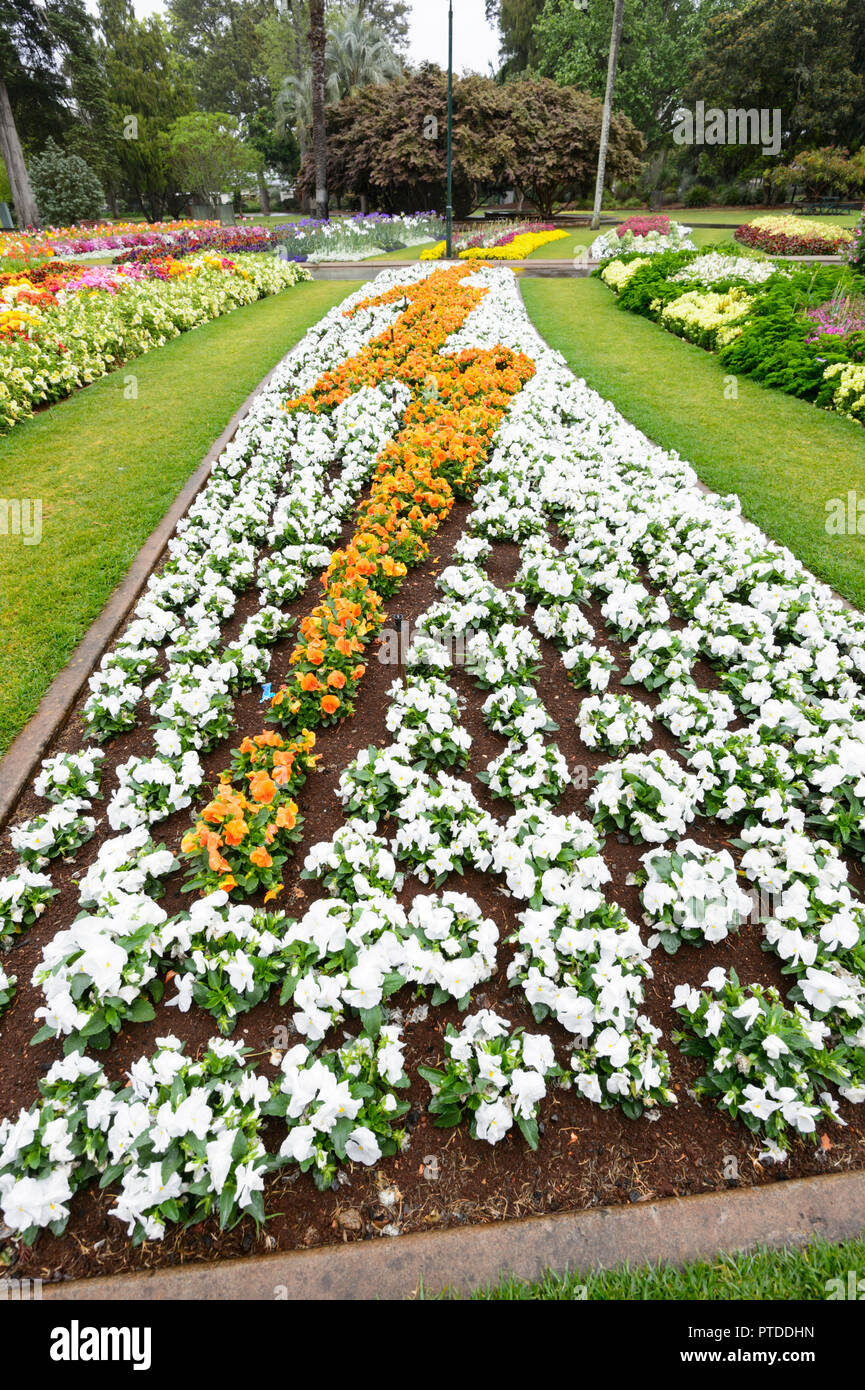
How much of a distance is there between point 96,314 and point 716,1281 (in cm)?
1396

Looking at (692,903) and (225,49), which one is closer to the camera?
(692,903)

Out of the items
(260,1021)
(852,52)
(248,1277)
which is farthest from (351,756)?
(852,52)

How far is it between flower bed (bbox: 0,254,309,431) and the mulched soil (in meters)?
8.43

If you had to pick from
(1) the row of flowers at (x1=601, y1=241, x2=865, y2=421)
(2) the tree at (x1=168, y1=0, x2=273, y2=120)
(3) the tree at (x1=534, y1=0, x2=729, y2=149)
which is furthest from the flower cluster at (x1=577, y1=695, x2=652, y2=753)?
(2) the tree at (x1=168, y1=0, x2=273, y2=120)

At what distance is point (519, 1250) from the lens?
6.50 feet

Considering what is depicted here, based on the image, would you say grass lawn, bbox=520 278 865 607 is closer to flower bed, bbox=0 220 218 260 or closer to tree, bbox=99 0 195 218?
flower bed, bbox=0 220 218 260

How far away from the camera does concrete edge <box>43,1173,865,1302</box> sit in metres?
1.91

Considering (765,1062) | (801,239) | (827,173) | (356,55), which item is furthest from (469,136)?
(765,1062)

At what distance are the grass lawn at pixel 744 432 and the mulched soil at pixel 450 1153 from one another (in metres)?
3.64

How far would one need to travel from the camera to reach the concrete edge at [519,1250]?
1.91 meters

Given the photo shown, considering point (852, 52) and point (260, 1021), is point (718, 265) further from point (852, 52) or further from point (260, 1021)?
point (852, 52)

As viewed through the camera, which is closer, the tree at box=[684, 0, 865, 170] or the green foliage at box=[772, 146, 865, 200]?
the green foliage at box=[772, 146, 865, 200]

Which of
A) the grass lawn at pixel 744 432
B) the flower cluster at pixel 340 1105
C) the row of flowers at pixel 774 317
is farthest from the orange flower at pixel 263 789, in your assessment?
A: the row of flowers at pixel 774 317

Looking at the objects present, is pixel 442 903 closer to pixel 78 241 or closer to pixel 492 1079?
pixel 492 1079
